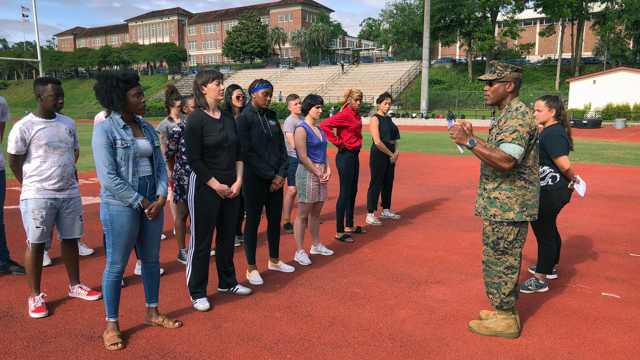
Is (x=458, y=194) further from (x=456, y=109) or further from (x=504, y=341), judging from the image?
(x=456, y=109)

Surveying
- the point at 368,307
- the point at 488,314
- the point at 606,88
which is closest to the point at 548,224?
the point at 488,314

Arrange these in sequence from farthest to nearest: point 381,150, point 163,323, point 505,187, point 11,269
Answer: point 381,150 → point 11,269 → point 163,323 → point 505,187

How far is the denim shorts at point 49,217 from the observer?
13.1ft

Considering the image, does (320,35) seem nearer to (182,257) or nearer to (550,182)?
(182,257)

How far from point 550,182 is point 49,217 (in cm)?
495

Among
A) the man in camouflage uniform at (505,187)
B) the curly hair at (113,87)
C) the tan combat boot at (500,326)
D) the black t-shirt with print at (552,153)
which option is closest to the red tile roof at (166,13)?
the curly hair at (113,87)

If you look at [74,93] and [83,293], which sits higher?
[74,93]

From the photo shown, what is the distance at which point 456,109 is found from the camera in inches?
1512

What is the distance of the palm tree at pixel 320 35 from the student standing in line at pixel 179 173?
73288 mm

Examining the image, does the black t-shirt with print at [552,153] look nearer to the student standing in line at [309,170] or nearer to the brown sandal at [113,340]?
the student standing in line at [309,170]

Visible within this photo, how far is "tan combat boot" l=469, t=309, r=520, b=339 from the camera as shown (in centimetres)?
356

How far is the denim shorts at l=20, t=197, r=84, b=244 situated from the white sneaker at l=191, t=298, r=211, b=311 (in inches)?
54.1

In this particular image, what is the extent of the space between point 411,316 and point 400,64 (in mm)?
51228

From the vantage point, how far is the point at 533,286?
4500 millimetres
